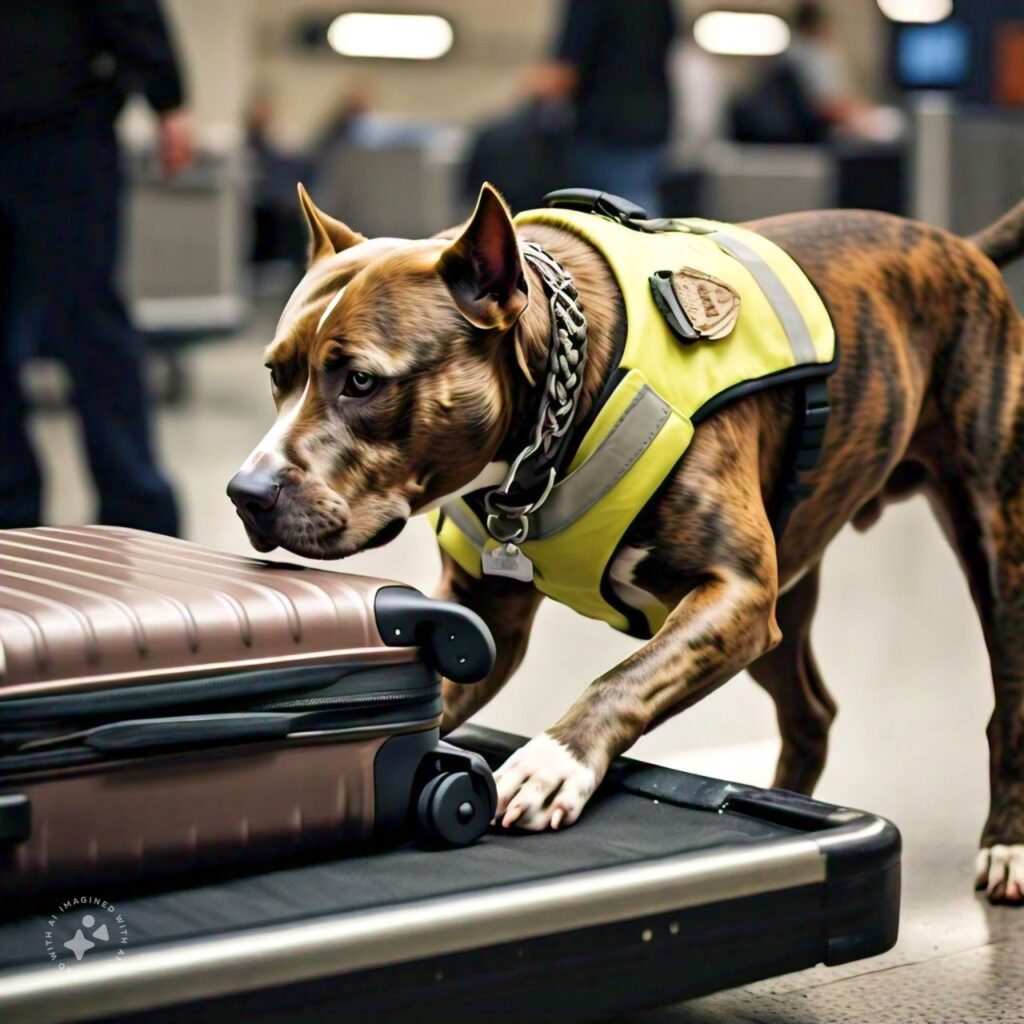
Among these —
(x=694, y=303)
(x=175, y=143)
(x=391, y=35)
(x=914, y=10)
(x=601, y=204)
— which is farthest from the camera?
(x=391, y=35)

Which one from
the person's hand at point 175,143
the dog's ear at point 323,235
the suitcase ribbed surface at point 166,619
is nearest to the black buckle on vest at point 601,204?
the dog's ear at point 323,235

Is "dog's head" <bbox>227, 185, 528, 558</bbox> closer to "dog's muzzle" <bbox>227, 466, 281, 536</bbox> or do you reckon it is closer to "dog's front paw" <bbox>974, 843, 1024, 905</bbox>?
"dog's muzzle" <bbox>227, 466, 281, 536</bbox>

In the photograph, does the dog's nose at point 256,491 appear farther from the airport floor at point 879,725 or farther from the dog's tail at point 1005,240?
the dog's tail at point 1005,240

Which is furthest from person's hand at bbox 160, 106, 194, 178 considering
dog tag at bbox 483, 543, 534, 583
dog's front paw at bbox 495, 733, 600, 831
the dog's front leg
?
dog's front paw at bbox 495, 733, 600, 831

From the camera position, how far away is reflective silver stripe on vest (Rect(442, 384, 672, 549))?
2062mm

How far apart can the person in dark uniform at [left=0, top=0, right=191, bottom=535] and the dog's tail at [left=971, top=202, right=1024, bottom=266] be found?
8.46 ft

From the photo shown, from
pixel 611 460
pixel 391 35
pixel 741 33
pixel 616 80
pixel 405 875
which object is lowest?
pixel 405 875

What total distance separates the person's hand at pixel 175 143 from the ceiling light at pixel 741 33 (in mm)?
18019

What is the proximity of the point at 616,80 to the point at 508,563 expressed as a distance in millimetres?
5645

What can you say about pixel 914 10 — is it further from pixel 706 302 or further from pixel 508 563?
pixel 508 563

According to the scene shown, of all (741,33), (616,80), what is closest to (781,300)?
(616,80)

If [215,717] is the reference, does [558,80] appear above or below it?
above

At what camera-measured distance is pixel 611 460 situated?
2062 millimetres

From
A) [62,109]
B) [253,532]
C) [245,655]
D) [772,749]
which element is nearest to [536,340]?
[253,532]
